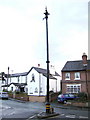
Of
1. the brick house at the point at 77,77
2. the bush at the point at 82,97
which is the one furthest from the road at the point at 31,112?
the brick house at the point at 77,77

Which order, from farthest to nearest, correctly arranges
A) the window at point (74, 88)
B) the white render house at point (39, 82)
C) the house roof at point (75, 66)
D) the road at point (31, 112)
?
the white render house at point (39, 82) < the house roof at point (75, 66) < the window at point (74, 88) < the road at point (31, 112)

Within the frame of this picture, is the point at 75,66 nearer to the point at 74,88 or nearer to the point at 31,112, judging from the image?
the point at 74,88

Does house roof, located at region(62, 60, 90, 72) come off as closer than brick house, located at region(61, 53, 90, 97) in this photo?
No

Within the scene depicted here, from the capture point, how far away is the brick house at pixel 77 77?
3378 cm

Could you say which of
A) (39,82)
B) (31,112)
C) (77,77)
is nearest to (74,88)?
(77,77)

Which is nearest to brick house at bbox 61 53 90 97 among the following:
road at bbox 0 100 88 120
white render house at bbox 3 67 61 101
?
white render house at bbox 3 67 61 101

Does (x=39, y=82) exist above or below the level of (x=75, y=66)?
below

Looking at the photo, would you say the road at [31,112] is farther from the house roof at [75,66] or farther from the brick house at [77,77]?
the house roof at [75,66]

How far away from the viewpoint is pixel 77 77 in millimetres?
35031

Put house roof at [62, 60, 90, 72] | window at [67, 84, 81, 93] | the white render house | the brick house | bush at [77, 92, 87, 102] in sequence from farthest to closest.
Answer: the white render house → house roof at [62, 60, 90, 72] → window at [67, 84, 81, 93] → the brick house → bush at [77, 92, 87, 102]

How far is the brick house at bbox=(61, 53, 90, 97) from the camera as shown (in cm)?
3378

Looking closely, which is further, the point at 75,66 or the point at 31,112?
the point at 75,66

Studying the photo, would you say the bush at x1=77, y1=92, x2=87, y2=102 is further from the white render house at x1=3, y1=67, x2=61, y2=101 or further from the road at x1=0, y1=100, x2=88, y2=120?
the white render house at x1=3, y1=67, x2=61, y2=101

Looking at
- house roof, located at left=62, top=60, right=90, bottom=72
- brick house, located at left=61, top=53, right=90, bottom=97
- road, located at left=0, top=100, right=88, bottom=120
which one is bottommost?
road, located at left=0, top=100, right=88, bottom=120
